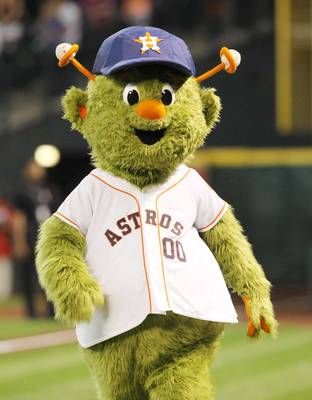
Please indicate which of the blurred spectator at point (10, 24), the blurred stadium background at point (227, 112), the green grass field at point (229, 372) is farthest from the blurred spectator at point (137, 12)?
the green grass field at point (229, 372)

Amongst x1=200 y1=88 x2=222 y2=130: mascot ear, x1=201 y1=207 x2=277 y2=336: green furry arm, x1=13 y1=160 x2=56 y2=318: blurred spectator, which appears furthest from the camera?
x1=13 y1=160 x2=56 y2=318: blurred spectator

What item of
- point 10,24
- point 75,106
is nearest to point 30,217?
point 10,24

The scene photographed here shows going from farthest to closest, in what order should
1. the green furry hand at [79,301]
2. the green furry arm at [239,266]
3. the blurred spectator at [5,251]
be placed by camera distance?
the blurred spectator at [5,251] → the green furry arm at [239,266] → the green furry hand at [79,301]

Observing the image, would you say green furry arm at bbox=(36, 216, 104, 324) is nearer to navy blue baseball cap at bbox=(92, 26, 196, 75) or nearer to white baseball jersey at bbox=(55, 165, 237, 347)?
white baseball jersey at bbox=(55, 165, 237, 347)

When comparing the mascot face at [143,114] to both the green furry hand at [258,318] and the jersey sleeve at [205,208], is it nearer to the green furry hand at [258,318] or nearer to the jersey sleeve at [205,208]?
the jersey sleeve at [205,208]

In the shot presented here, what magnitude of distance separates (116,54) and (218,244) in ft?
3.21

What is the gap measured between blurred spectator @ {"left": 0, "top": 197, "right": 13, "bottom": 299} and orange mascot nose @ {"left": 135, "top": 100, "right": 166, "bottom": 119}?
12279mm

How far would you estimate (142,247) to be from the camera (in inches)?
228

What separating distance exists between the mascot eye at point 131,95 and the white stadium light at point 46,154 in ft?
40.0

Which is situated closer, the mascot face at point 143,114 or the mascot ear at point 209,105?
the mascot face at point 143,114

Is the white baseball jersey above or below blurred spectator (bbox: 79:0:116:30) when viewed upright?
below

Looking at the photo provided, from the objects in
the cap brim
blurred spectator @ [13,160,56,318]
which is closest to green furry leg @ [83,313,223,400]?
the cap brim

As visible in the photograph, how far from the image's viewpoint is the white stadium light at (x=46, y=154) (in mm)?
18172

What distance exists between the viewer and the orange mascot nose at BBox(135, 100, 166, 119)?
574 centimetres
